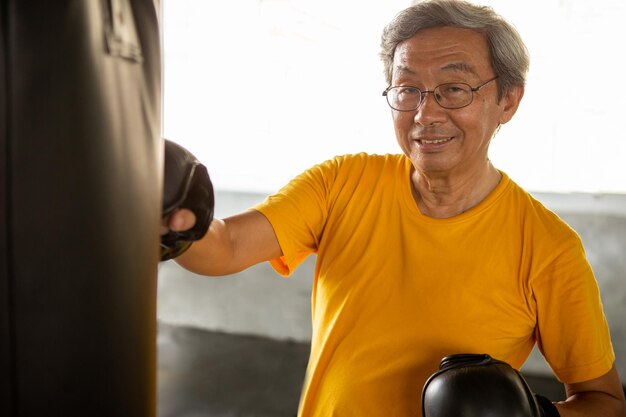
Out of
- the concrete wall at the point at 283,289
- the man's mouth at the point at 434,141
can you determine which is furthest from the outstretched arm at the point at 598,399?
the concrete wall at the point at 283,289

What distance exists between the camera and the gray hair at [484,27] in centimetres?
144

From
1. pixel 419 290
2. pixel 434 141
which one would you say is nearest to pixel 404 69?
pixel 434 141

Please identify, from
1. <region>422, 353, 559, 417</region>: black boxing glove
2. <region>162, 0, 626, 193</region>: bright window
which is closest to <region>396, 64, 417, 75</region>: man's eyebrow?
<region>422, 353, 559, 417</region>: black boxing glove

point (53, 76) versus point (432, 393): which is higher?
point (53, 76)

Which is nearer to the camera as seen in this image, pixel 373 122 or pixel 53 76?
pixel 53 76

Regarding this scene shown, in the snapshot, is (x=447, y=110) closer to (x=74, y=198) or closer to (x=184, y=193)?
(x=184, y=193)

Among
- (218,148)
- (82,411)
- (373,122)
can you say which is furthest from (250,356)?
(82,411)

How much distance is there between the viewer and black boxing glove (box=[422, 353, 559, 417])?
114cm

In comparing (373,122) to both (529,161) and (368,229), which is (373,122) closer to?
(529,161)

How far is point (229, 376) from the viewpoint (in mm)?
3672

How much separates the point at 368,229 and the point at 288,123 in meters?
2.47

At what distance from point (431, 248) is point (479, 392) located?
13.4 inches

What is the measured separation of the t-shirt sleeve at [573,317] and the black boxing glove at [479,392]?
0.16 m

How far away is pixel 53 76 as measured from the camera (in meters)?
0.54
